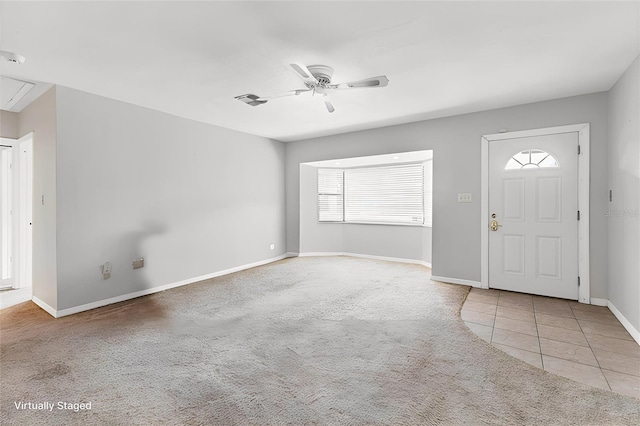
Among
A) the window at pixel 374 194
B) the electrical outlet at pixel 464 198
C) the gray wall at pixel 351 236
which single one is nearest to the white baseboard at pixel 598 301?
the electrical outlet at pixel 464 198

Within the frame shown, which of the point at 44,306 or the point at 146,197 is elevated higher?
the point at 146,197

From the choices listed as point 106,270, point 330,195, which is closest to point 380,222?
point 330,195

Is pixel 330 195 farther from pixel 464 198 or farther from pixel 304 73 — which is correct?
pixel 304 73

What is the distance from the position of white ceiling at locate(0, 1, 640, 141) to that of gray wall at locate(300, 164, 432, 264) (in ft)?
10.2

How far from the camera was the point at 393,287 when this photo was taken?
14.8 feet

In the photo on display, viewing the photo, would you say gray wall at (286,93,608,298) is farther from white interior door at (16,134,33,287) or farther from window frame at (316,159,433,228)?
white interior door at (16,134,33,287)

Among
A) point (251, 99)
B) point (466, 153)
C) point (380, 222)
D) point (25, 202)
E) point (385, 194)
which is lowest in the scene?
point (380, 222)

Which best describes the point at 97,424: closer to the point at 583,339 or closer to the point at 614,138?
the point at 583,339

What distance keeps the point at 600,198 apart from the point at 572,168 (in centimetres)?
47

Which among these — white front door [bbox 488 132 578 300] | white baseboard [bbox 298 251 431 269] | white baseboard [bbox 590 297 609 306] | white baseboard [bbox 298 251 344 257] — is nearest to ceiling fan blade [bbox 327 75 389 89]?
white front door [bbox 488 132 578 300]

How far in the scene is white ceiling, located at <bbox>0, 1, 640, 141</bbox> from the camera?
6.86 feet

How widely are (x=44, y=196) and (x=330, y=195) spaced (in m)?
5.18

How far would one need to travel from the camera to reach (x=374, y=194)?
23.3 ft

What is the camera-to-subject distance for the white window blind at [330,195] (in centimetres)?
731
